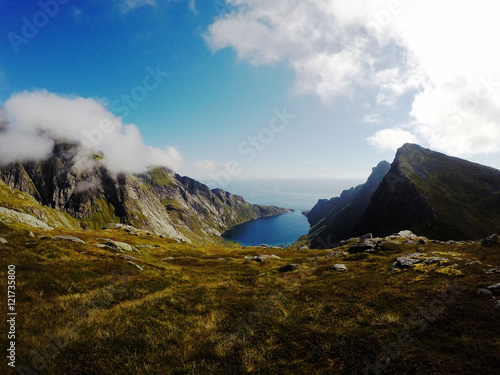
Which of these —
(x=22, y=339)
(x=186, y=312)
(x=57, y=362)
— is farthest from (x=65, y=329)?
(x=186, y=312)

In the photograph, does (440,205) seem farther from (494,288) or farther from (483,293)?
(483,293)

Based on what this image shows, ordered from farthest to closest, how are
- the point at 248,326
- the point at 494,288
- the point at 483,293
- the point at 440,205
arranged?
1. the point at 440,205
2. the point at 494,288
3. the point at 483,293
4. the point at 248,326

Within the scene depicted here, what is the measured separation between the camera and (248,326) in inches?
482

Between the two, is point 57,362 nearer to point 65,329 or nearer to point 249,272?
point 65,329

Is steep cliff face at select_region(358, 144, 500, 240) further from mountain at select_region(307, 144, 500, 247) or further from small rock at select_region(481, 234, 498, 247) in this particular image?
small rock at select_region(481, 234, 498, 247)

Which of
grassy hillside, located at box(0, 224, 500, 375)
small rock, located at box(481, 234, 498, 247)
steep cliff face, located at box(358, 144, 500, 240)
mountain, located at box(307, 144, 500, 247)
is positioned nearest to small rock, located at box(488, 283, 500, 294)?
grassy hillside, located at box(0, 224, 500, 375)

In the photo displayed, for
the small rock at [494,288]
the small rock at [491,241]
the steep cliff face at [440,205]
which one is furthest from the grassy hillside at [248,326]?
the steep cliff face at [440,205]

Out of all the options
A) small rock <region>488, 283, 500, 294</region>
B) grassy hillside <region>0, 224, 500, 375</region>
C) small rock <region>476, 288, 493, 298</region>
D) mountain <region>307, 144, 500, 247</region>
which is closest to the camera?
grassy hillside <region>0, 224, 500, 375</region>

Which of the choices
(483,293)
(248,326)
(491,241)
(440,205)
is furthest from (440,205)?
(248,326)

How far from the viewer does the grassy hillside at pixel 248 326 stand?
27.6 ft

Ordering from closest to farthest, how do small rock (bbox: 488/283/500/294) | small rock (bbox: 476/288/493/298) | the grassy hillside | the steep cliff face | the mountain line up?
the grassy hillside, small rock (bbox: 476/288/493/298), small rock (bbox: 488/283/500/294), the mountain, the steep cliff face

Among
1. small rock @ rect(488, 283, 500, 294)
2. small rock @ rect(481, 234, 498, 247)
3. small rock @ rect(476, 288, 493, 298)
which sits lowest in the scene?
small rock @ rect(481, 234, 498, 247)

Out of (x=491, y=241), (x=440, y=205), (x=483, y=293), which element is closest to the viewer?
(x=483, y=293)

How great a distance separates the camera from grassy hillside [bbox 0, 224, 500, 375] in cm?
842
